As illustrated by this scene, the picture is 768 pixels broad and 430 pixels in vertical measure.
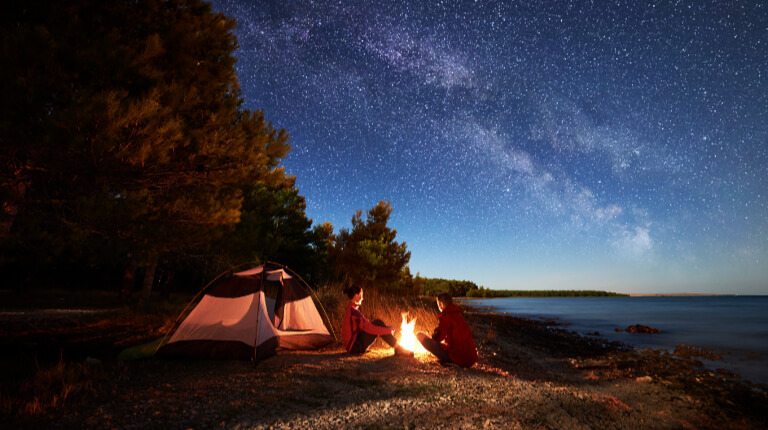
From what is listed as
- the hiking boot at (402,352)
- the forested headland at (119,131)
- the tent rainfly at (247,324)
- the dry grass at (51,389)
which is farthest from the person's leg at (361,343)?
the forested headland at (119,131)

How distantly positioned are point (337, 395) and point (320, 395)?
215 millimetres

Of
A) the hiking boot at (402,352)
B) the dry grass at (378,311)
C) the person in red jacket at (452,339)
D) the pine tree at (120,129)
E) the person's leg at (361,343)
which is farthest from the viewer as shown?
the dry grass at (378,311)

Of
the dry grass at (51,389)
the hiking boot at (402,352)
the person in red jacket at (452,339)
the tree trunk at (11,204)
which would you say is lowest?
the hiking boot at (402,352)

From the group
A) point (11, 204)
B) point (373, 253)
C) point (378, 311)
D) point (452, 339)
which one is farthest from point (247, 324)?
point (373, 253)

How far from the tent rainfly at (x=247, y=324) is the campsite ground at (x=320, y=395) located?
33cm

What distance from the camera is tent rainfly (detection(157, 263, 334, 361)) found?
670 centimetres

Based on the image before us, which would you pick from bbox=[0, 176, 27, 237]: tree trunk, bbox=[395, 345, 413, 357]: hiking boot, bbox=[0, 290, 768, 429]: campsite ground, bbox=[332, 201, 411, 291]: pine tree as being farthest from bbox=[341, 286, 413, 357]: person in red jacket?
bbox=[332, 201, 411, 291]: pine tree

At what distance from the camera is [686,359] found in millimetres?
12281

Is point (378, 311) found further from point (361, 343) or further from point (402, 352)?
point (402, 352)

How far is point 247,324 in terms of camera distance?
22.9ft

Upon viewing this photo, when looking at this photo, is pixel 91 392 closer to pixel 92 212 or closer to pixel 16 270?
pixel 92 212

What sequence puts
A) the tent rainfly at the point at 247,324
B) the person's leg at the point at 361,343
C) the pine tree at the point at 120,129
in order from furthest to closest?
the person's leg at the point at 361,343
the tent rainfly at the point at 247,324
the pine tree at the point at 120,129

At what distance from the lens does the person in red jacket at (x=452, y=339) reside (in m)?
6.23

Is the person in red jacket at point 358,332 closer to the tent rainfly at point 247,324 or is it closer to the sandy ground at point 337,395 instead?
the sandy ground at point 337,395
